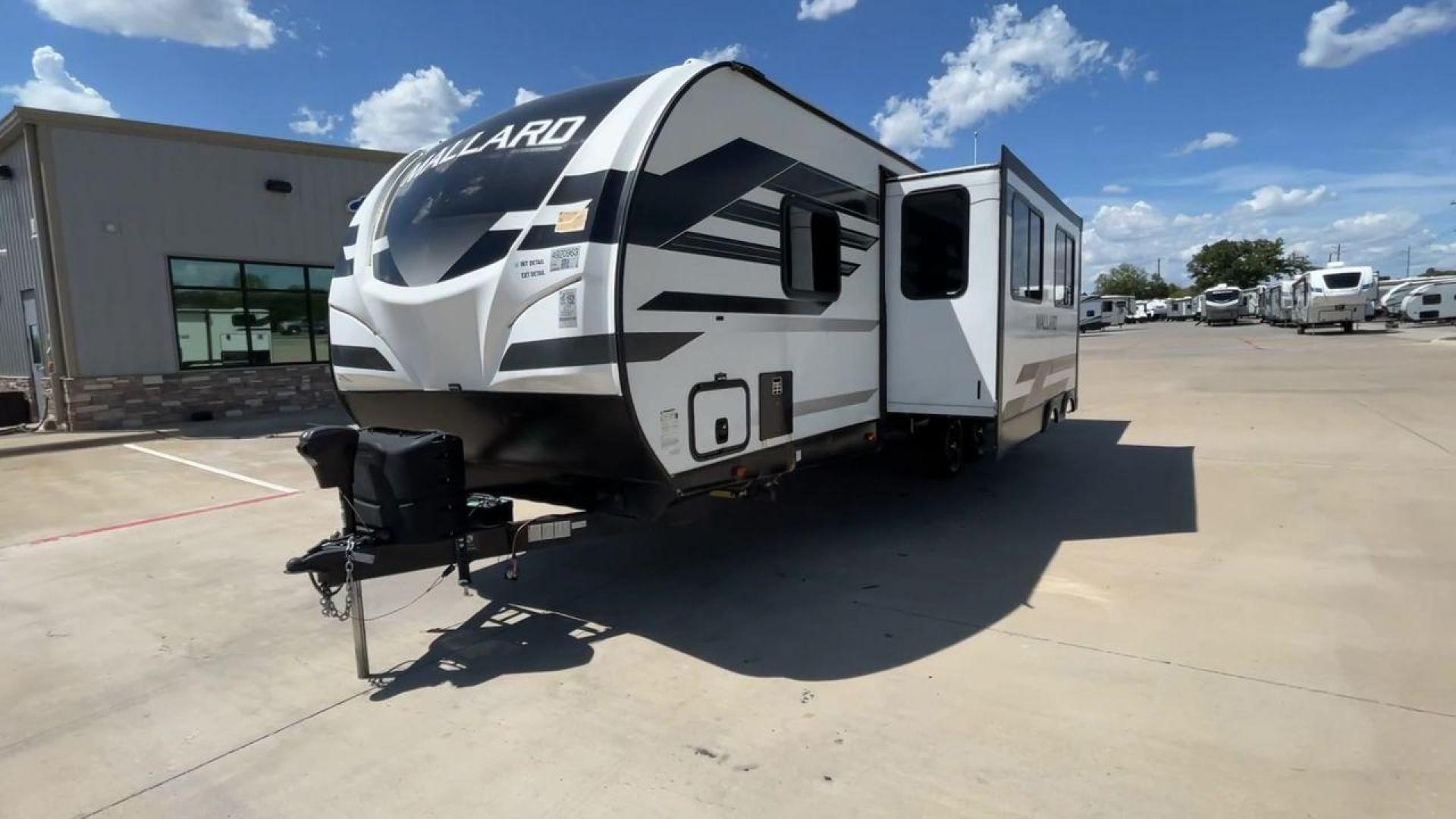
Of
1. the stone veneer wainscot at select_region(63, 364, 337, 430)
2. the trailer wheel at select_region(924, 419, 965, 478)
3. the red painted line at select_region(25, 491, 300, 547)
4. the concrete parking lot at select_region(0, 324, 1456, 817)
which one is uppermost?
the stone veneer wainscot at select_region(63, 364, 337, 430)

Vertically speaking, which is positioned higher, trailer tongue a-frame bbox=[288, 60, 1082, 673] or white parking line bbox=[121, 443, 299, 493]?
trailer tongue a-frame bbox=[288, 60, 1082, 673]

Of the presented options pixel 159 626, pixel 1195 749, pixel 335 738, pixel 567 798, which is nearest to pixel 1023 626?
pixel 1195 749

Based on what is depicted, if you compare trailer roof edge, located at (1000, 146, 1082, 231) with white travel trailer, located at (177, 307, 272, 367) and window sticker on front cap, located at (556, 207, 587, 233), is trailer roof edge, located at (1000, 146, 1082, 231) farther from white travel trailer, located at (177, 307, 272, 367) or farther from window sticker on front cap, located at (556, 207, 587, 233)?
white travel trailer, located at (177, 307, 272, 367)

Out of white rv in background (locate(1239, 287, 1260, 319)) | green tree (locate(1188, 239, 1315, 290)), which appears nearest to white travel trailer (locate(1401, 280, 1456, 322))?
white rv in background (locate(1239, 287, 1260, 319))

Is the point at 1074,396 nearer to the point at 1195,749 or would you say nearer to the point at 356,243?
the point at 1195,749

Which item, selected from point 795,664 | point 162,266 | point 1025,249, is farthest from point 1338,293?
point 162,266

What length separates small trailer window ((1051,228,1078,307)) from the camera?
774 centimetres

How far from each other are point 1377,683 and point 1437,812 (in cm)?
109

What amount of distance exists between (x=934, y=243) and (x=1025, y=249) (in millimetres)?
1067

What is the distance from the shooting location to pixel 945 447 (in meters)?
7.51

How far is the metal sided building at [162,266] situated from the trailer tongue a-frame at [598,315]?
11.7 metres

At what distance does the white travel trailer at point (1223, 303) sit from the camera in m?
51.5

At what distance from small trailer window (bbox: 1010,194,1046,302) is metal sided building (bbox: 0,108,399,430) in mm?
14406

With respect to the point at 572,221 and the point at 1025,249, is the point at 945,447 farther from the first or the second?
the point at 572,221
